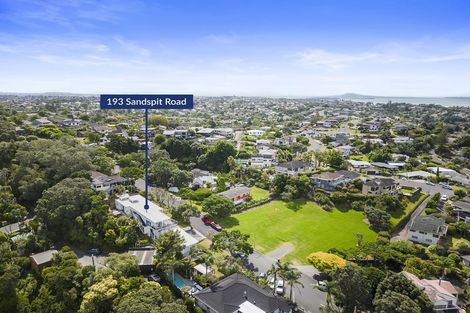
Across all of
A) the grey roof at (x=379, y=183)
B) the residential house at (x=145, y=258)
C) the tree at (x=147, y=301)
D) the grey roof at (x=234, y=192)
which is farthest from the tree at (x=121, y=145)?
the tree at (x=147, y=301)

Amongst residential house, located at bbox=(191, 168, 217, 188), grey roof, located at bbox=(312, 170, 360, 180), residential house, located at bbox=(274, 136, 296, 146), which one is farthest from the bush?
residential house, located at bbox=(274, 136, 296, 146)

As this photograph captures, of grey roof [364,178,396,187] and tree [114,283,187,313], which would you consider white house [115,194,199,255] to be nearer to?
tree [114,283,187,313]

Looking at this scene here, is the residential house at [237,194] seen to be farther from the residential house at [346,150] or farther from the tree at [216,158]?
the residential house at [346,150]

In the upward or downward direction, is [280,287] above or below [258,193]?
below

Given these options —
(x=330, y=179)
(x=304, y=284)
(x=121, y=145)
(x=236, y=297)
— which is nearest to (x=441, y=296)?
(x=304, y=284)

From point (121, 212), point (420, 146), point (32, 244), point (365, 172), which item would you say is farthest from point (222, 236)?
point (420, 146)

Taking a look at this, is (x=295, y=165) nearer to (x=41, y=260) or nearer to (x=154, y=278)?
(x=154, y=278)
